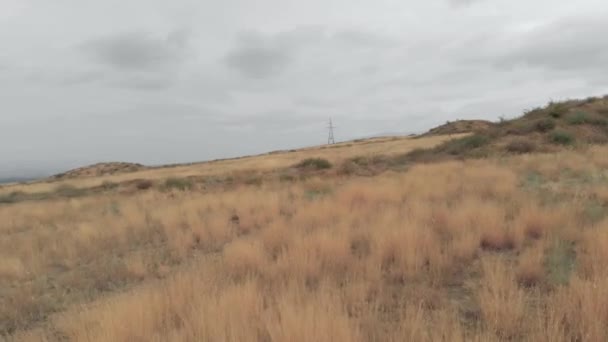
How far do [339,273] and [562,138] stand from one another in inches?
835

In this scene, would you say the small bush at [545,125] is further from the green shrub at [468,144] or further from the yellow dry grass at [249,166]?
the yellow dry grass at [249,166]

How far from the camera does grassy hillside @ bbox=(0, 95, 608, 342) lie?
3531 mm

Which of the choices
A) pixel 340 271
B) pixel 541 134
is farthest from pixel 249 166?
pixel 340 271

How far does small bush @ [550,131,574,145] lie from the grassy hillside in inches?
426

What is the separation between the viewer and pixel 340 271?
532 centimetres

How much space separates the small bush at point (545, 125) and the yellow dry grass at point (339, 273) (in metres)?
14.7

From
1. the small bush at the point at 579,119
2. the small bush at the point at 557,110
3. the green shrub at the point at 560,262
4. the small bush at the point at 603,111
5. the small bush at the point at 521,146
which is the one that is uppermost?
the small bush at the point at 557,110

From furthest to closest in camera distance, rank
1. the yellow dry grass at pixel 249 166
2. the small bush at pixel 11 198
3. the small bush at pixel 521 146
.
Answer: the yellow dry grass at pixel 249 166
the small bush at pixel 11 198
the small bush at pixel 521 146

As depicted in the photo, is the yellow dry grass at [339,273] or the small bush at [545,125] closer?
the yellow dry grass at [339,273]

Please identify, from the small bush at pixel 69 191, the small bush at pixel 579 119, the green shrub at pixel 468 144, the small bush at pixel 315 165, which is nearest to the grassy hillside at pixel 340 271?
the green shrub at pixel 468 144

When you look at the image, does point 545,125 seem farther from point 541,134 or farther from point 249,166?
point 249,166

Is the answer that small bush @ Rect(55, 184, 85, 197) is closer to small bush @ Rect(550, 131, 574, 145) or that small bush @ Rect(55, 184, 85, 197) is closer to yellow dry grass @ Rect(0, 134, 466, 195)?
yellow dry grass @ Rect(0, 134, 466, 195)

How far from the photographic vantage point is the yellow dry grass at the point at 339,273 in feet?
11.5

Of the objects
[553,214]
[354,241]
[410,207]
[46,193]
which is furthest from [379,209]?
[46,193]
